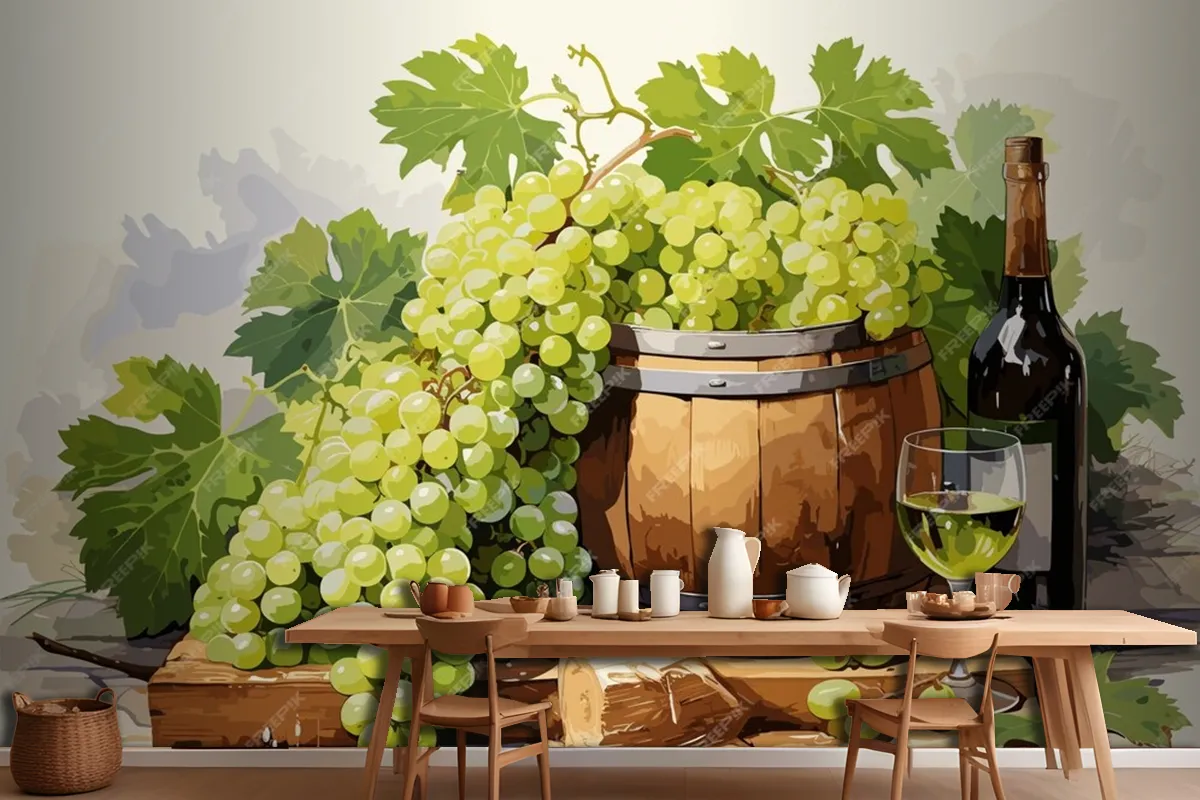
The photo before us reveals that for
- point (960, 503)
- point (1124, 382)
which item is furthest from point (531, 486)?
point (1124, 382)

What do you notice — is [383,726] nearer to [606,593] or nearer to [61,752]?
[606,593]

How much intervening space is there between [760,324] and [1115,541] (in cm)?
126

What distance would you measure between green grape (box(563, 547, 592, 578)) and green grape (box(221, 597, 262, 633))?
948 millimetres

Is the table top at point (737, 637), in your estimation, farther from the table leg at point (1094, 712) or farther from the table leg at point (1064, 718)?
the table leg at point (1064, 718)

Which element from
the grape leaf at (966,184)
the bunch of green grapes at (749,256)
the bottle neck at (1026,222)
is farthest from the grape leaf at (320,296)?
the bottle neck at (1026,222)

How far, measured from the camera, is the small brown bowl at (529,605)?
11.8 ft

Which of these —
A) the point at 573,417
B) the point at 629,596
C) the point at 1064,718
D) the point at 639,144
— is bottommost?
the point at 1064,718

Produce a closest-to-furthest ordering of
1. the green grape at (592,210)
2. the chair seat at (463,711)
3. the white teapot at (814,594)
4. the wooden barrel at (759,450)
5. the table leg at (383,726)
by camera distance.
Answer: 1. the chair seat at (463,711)
2. the table leg at (383,726)
3. the white teapot at (814,594)
4. the wooden barrel at (759,450)
5. the green grape at (592,210)

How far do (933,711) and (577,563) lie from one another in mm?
1122

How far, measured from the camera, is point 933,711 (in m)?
3.25

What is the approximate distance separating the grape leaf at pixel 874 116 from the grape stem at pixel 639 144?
0.40 meters

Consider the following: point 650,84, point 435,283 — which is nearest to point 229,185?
point 435,283

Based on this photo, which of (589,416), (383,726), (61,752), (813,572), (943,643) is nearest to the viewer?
(943,643)

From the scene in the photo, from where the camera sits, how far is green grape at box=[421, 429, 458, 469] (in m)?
3.80
